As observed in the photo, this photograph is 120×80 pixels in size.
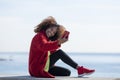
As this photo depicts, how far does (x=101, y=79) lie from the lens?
1077 cm

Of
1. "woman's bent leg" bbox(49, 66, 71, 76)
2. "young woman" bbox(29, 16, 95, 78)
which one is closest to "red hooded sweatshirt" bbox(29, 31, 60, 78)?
"young woman" bbox(29, 16, 95, 78)

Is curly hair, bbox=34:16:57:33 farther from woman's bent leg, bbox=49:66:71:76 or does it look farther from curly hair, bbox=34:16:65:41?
woman's bent leg, bbox=49:66:71:76

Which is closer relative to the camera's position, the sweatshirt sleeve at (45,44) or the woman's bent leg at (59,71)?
the sweatshirt sleeve at (45,44)

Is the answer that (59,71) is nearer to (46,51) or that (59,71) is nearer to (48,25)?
(46,51)

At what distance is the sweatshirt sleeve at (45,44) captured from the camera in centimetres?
1057

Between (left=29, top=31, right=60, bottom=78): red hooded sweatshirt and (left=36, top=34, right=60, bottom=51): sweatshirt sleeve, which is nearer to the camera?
(left=36, top=34, right=60, bottom=51): sweatshirt sleeve

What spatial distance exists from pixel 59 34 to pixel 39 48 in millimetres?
572

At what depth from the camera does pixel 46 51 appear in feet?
35.5

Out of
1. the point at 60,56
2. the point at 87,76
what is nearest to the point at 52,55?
the point at 60,56

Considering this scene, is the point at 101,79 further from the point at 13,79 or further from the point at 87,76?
the point at 13,79

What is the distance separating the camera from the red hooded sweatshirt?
10.8 meters

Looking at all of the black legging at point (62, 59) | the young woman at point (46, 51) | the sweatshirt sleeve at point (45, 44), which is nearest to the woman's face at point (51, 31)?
the young woman at point (46, 51)

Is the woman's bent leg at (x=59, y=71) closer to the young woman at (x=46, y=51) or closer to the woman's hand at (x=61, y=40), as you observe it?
the young woman at (x=46, y=51)

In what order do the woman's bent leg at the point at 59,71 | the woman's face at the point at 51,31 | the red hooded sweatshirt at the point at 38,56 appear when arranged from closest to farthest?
the red hooded sweatshirt at the point at 38,56 < the woman's face at the point at 51,31 < the woman's bent leg at the point at 59,71
